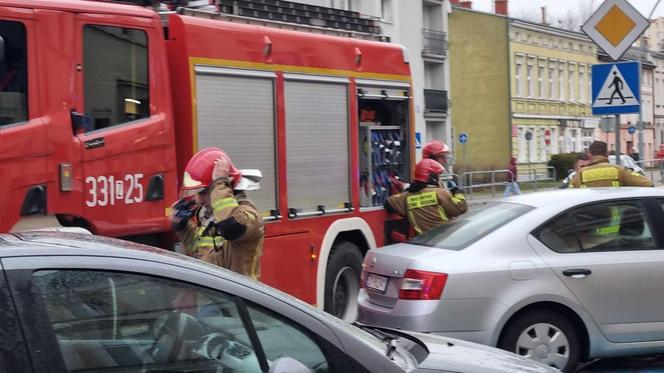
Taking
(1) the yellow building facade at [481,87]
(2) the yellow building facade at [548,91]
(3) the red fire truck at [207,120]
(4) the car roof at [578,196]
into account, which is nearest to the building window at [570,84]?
(2) the yellow building facade at [548,91]

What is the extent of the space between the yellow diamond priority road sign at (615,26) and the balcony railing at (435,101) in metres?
34.7

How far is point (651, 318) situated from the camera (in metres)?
6.25

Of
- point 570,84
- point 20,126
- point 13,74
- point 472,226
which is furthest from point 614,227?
point 570,84

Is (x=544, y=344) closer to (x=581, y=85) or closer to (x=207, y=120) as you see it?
(x=207, y=120)

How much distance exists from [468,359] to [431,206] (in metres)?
5.00

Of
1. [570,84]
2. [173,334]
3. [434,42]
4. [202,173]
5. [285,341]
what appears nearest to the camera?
[173,334]

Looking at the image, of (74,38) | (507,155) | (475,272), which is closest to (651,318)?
(475,272)

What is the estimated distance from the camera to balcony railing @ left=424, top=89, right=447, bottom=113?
45.5 m

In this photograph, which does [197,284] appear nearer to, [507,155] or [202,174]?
[202,174]

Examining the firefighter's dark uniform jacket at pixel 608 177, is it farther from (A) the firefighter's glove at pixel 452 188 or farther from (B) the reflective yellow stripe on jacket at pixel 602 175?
(A) the firefighter's glove at pixel 452 188

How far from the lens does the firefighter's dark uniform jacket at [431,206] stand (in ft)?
26.9

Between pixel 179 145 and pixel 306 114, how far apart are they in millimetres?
1571

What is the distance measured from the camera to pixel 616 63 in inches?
416

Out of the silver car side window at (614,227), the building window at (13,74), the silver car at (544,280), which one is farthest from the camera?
the silver car side window at (614,227)
